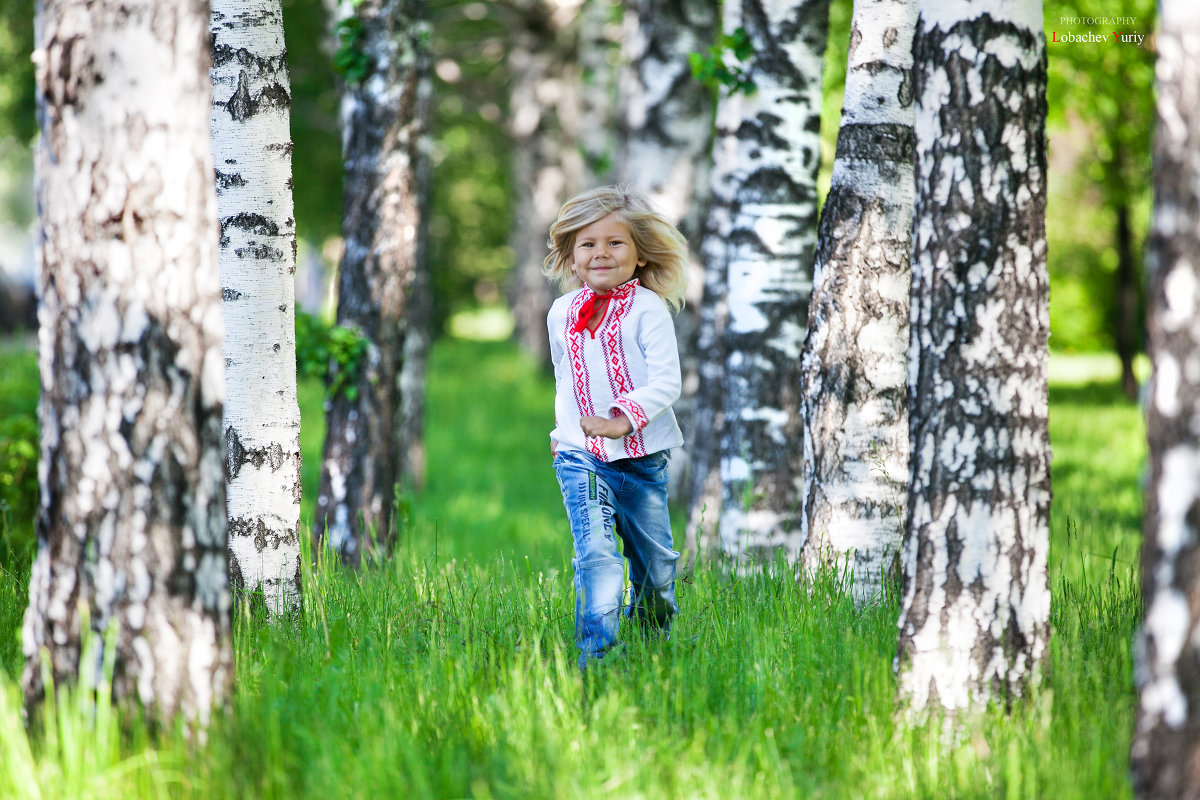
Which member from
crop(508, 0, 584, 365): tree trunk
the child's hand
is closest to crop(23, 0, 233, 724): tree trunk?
the child's hand

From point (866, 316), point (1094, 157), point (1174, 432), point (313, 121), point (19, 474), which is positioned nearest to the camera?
point (1174, 432)

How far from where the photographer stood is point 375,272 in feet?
19.6

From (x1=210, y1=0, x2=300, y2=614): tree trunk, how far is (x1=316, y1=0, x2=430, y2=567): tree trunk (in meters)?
1.65

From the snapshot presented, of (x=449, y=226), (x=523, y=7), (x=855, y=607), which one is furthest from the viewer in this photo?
(x=449, y=226)

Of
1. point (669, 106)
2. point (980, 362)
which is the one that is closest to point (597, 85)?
point (669, 106)

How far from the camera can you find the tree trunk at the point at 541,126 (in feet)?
54.5

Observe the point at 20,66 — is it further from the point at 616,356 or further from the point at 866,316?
the point at 866,316

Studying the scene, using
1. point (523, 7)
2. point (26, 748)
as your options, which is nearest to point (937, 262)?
point (26, 748)

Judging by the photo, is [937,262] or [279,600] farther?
[279,600]

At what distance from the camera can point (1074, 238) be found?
870 inches

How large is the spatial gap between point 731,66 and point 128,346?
447 cm

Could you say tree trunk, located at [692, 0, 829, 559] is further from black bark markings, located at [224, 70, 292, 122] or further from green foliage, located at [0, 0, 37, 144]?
green foliage, located at [0, 0, 37, 144]

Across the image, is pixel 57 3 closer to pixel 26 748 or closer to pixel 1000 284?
pixel 26 748

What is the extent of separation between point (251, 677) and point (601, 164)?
1021 centimetres
